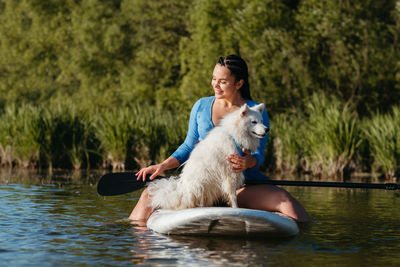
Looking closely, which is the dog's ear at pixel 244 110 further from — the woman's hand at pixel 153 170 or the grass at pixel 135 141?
the grass at pixel 135 141

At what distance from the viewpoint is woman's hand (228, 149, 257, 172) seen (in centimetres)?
638

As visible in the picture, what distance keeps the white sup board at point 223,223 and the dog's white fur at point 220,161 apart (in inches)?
8.3

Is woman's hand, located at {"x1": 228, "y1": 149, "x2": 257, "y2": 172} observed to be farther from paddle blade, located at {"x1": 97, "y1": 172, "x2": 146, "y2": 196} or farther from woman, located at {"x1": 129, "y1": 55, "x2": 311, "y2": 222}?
paddle blade, located at {"x1": 97, "y1": 172, "x2": 146, "y2": 196}

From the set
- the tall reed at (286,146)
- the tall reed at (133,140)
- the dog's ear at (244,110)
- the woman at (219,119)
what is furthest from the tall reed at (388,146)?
the dog's ear at (244,110)

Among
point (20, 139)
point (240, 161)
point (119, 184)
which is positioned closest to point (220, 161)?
point (240, 161)

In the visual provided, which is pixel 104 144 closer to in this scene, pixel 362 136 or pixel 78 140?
pixel 78 140

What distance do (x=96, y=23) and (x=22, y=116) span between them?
2940cm

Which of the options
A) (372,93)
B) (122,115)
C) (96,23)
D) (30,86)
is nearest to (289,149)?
(122,115)

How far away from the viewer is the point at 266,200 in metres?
7.10

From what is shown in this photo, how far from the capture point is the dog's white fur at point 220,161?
6.36 m

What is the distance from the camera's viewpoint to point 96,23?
46156mm

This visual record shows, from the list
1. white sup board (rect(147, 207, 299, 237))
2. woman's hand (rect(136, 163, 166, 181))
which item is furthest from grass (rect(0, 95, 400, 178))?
white sup board (rect(147, 207, 299, 237))

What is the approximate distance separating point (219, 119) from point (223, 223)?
125 cm

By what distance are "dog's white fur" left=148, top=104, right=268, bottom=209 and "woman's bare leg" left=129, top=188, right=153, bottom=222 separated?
80cm
